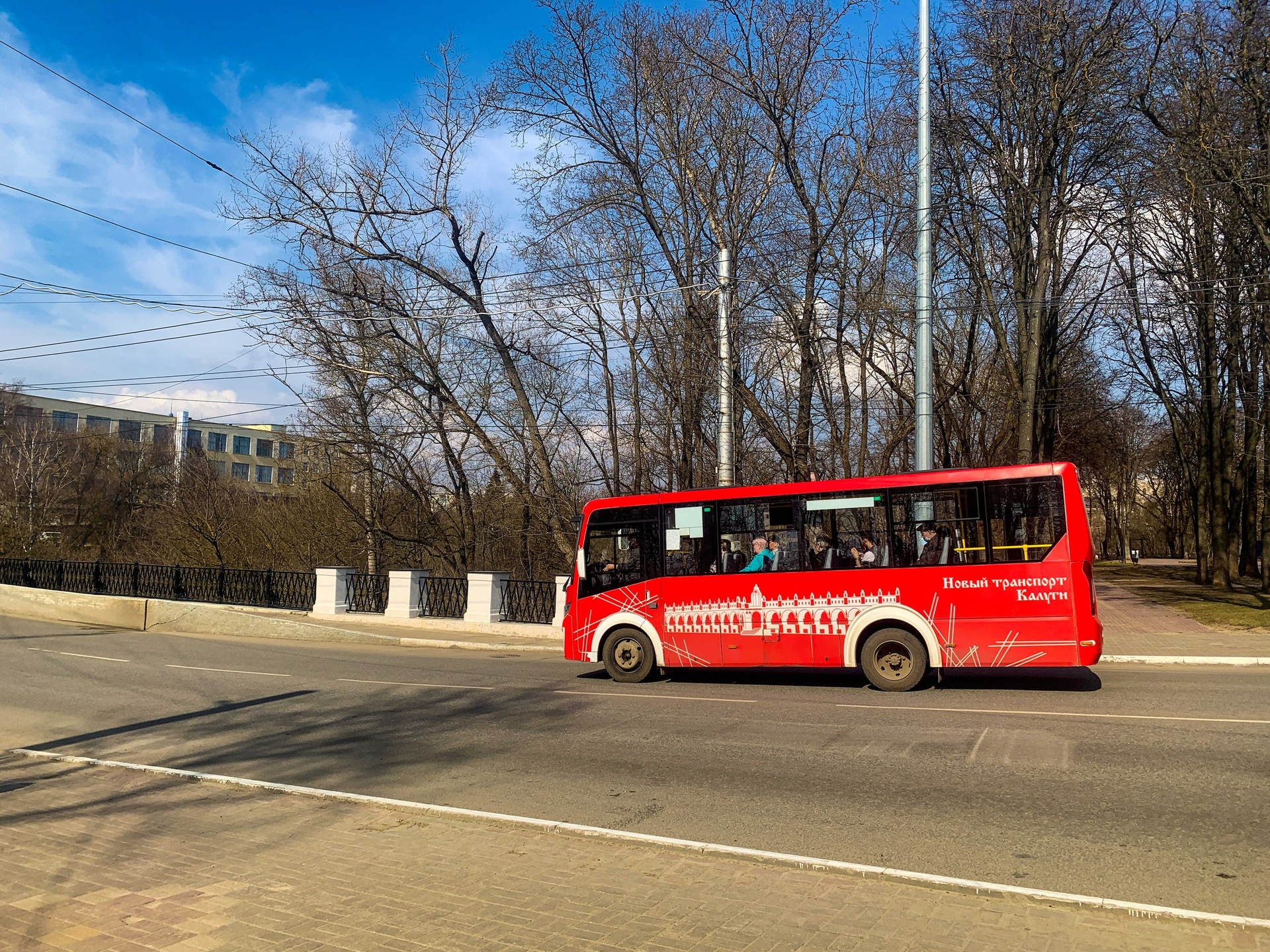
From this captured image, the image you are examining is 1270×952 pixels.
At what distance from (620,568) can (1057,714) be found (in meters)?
6.68

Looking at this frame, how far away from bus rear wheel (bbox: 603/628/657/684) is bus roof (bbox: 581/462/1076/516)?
2.06 metres

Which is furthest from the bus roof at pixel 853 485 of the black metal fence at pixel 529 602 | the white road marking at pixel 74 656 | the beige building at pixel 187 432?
the beige building at pixel 187 432

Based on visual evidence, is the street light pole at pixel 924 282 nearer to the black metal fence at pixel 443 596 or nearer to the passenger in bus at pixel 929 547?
the passenger in bus at pixel 929 547

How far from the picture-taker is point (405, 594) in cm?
2362

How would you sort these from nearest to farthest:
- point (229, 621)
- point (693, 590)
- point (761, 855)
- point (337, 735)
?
point (761, 855), point (337, 735), point (693, 590), point (229, 621)

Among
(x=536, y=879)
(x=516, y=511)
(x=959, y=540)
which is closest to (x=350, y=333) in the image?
(x=516, y=511)

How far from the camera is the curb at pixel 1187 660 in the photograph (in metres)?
14.4

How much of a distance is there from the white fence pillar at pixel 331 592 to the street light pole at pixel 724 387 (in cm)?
1173

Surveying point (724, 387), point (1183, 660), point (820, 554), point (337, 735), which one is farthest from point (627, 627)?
point (1183, 660)

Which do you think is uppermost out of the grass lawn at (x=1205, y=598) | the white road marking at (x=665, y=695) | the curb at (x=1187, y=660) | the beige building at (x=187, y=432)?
the beige building at (x=187, y=432)

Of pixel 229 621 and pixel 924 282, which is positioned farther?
pixel 229 621

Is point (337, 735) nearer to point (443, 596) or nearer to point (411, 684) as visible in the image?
point (411, 684)

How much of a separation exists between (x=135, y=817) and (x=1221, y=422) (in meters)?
36.7

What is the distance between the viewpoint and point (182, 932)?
4559mm
